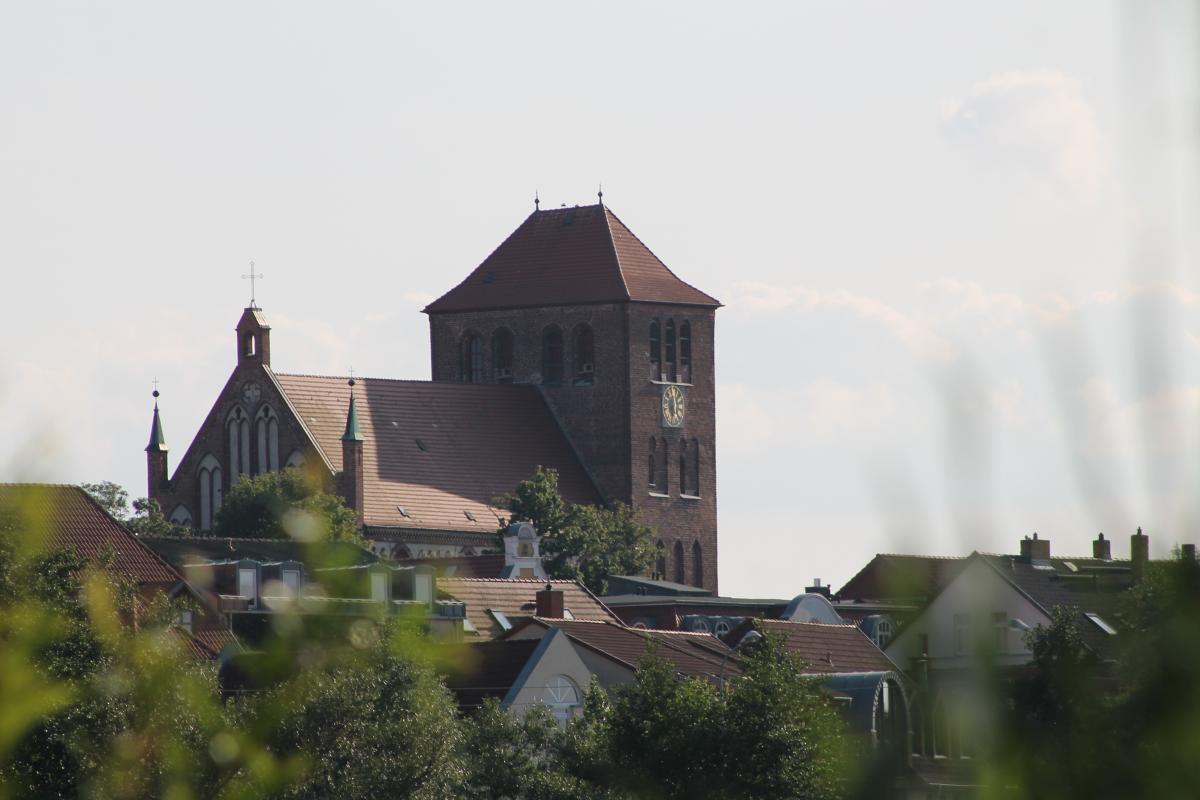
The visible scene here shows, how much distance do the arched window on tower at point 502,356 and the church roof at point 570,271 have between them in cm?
148

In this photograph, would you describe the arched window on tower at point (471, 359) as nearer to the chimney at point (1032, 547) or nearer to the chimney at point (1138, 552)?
the chimney at point (1032, 547)

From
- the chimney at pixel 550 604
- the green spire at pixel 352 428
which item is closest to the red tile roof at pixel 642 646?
the chimney at pixel 550 604

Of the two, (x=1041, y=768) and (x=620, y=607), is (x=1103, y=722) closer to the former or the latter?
(x=1041, y=768)

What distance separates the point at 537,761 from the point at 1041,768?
28757 mm

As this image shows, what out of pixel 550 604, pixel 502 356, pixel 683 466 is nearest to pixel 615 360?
pixel 502 356

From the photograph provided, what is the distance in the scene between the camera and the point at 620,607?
7112 cm

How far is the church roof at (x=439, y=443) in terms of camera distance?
9281 cm

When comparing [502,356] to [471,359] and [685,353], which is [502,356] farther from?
[685,353]

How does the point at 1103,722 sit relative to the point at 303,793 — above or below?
above

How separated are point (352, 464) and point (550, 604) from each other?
42704 mm

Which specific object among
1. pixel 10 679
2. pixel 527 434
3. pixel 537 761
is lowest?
pixel 537 761

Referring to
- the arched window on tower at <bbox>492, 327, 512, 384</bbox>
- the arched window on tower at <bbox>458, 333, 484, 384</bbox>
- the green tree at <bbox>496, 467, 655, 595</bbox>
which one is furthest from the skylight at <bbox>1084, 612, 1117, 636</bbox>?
the arched window on tower at <bbox>458, 333, 484, 384</bbox>

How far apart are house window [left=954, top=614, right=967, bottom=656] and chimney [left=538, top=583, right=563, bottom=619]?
45215 millimetres

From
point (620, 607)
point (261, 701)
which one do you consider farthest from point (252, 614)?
point (620, 607)
